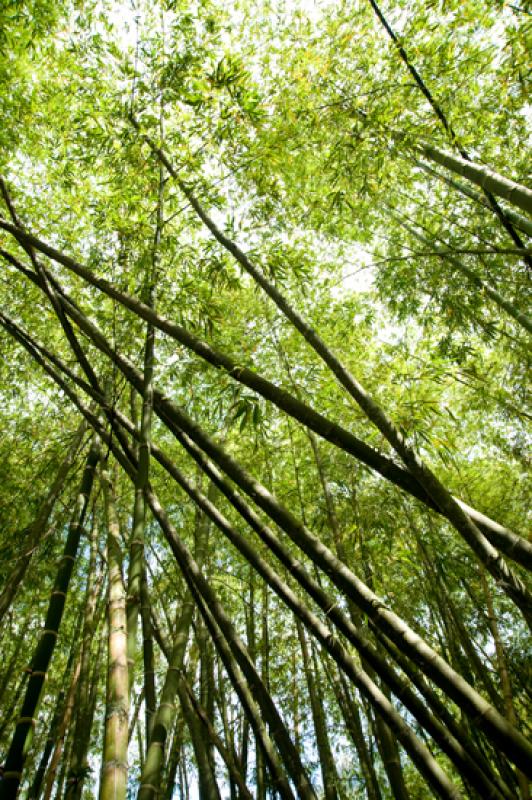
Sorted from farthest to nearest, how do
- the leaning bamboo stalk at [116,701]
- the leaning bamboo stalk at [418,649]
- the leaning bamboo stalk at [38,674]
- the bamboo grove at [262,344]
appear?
→ the bamboo grove at [262,344] < the leaning bamboo stalk at [38,674] < the leaning bamboo stalk at [418,649] < the leaning bamboo stalk at [116,701]

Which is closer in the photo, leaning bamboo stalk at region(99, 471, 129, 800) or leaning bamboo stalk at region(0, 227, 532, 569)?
leaning bamboo stalk at region(99, 471, 129, 800)

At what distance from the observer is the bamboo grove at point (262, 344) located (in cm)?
190

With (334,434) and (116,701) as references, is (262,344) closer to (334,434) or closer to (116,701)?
A: (334,434)

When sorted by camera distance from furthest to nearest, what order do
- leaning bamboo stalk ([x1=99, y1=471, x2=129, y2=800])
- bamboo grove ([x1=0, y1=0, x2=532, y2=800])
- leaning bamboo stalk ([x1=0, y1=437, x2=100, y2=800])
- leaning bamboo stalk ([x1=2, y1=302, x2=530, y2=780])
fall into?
bamboo grove ([x1=0, y1=0, x2=532, y2=800]) → leaning bamboo stalk ([x1=0, y1=437, x2=100, y2=800]) → leaning bamboo stalk ([x1=2, y1=302, x2=530, y2=780]) → leaning bamboo stalk ([x1=99, y1=471, x2=129, y2=800])

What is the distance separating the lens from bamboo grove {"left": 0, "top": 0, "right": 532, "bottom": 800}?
1.90m

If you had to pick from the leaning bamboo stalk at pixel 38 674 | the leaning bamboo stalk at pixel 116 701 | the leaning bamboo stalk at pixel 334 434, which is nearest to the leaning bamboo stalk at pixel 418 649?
the leaning bamboo stalk at pixel 334 434

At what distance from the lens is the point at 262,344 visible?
15.5ft

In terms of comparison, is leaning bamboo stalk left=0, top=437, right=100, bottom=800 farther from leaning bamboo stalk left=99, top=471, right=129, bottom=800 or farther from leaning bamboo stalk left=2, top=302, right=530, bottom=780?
leaning bamboo stalk left=2, top=302, right=530, bottom=780

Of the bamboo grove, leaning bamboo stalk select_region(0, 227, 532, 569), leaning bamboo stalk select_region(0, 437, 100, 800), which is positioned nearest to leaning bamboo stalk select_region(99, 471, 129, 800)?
the bamboo grove

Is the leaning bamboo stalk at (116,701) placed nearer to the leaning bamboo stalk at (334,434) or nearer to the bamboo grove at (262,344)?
the bamboo grove at (262,344)

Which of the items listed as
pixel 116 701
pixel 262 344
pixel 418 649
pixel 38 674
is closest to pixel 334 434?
pixel 418 649

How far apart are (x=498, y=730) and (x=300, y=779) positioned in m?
0.96

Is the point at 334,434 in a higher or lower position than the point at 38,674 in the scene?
higher

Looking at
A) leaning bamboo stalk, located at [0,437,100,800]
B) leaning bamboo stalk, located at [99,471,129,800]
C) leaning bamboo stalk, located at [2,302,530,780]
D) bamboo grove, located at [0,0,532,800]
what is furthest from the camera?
bamboo grove, located at [0,0,532,800]
